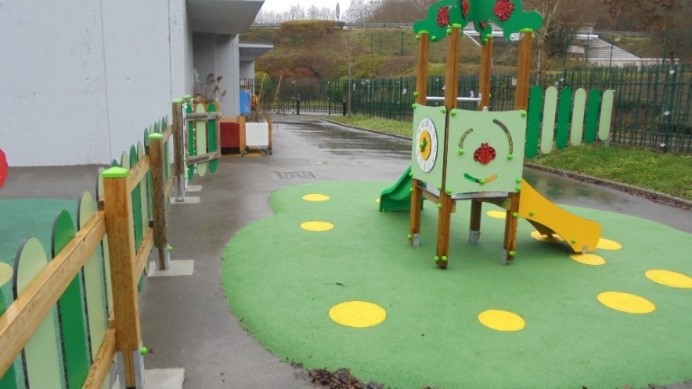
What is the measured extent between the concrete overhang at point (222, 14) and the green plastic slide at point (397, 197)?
24.5 ft

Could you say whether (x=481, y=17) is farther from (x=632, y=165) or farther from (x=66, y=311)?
(x=632, y=165)

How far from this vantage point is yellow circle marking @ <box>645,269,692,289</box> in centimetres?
491

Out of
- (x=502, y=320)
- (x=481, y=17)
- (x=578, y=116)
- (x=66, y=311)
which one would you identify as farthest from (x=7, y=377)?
(x=578, y=116)

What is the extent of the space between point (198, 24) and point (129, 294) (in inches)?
589

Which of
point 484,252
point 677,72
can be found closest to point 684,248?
point 484,252

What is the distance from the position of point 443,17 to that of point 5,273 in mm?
4642

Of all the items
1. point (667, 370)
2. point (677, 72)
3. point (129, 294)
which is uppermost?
point (677, 72)

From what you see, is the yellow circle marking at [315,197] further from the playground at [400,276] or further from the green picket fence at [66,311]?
the green picket fence at [66,311]

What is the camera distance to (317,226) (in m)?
6.51

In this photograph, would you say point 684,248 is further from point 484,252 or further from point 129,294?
point 129,294

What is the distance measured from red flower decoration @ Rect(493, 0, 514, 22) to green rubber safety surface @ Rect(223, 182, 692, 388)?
2.35 metres

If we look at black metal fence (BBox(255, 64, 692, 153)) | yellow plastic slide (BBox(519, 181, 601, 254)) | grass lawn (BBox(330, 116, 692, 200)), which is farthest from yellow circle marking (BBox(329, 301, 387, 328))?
black metal fence (BBox(255, 64, 692, 153))

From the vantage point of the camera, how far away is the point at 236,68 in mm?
20281

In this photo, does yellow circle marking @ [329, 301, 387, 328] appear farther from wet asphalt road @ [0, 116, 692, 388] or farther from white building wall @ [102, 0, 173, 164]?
white building wall @ [102, 0, 173, 164]
